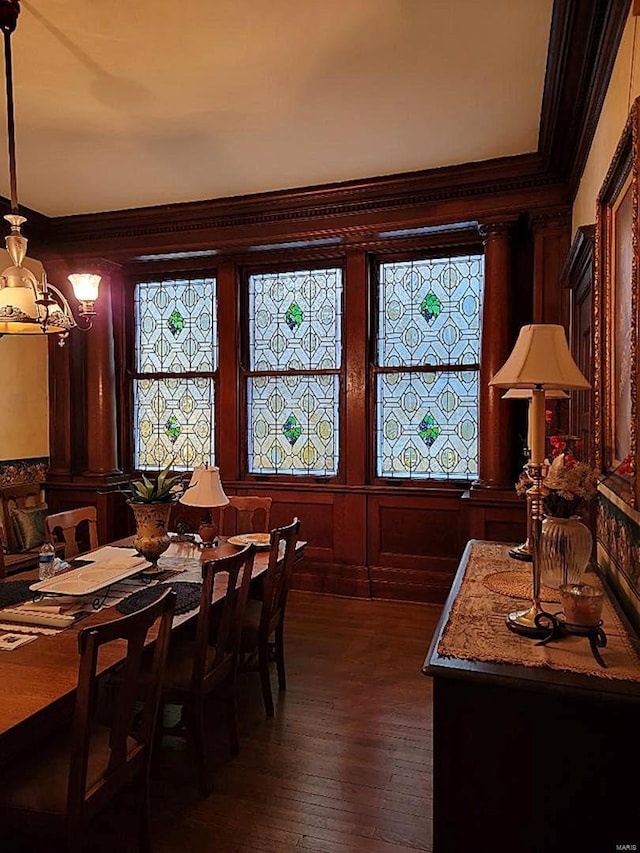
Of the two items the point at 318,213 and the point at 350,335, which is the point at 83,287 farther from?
the point at 350,335

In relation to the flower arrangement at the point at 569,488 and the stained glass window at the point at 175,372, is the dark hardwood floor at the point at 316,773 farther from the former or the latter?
the stained glass window at the point at 175,372

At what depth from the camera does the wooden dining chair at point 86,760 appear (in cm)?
156

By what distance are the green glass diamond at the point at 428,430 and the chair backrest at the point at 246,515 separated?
1358 mm

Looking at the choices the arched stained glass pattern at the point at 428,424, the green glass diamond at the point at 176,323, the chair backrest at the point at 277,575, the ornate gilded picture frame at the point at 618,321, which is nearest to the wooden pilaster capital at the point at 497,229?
the arched stained glass pattern at the point at 428,424

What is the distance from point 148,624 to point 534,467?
1238 millimetres

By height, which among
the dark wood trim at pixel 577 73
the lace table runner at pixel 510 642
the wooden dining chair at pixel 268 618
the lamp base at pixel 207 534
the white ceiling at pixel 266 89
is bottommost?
the wooden dining chair at pixel 268 618

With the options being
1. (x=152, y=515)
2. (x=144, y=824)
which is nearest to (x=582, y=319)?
(x=152, y=515)

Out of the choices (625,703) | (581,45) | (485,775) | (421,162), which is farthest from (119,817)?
(421,162)

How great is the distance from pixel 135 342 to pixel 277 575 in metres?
3.35

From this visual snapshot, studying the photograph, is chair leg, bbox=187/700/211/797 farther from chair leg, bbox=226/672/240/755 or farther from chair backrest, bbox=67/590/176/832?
chair backrest, bbox=67/590/176/832

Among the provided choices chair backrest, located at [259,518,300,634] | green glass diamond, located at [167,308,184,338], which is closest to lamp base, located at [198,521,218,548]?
chair backrest, located at [259,518,300,634]

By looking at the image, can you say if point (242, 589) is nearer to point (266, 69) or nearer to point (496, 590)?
point (496, 590)

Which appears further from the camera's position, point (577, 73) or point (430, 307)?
point (430, 307)

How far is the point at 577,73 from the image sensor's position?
2771mm
